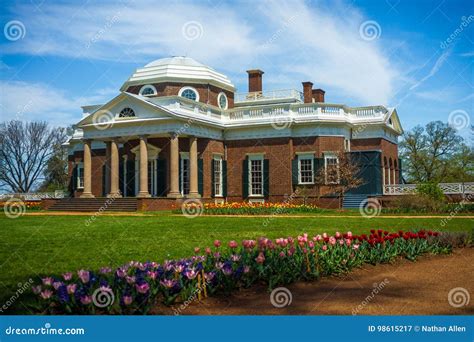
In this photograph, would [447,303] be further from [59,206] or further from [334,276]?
[59,206]

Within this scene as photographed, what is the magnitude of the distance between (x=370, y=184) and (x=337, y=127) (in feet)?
13.2

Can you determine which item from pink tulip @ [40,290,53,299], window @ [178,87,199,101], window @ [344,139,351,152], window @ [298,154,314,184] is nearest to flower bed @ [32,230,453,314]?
pink tulip @ [40,290,53,299]

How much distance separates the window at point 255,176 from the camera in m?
32.4

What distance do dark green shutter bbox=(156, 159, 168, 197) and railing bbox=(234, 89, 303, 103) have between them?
9.92 meters

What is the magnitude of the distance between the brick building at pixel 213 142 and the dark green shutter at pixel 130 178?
6cm

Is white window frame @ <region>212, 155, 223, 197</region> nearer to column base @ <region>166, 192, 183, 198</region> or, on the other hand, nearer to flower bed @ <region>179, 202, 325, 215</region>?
column base @ <region>166, 192, 183, 198</region>

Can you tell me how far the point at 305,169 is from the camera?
31.5m

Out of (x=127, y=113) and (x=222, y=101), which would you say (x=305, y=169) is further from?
(x=127, y=113)

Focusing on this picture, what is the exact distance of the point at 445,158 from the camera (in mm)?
45906

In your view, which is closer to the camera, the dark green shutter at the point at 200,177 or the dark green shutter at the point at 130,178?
the dark green shutter at the point at 200,177

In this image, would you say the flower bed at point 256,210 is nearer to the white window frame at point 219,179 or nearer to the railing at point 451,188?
the white window frame at point 219,179

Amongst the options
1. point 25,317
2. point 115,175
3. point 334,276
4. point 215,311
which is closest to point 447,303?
point 334,276

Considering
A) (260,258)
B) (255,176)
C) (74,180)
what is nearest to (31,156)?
(74,180)

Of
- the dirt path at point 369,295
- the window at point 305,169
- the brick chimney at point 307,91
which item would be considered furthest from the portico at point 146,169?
the dirt path at point 369,295
